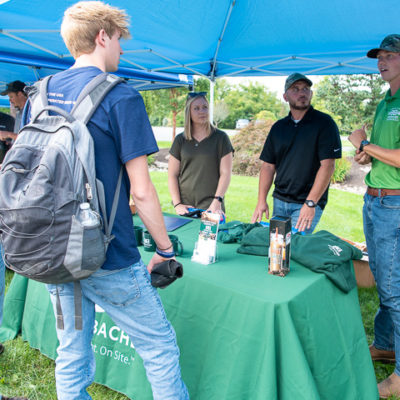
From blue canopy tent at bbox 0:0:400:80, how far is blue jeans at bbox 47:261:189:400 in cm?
207

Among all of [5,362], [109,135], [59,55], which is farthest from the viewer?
[59,55]

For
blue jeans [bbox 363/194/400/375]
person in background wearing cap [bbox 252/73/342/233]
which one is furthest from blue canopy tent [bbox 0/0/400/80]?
blue jeans [bbox 363/194/400/375]

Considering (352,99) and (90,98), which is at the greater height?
(352,99)

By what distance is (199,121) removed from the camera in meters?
2.96

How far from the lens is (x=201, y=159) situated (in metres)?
2.98

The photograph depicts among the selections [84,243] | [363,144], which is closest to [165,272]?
[84,243]

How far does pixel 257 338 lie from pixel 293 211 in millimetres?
1466

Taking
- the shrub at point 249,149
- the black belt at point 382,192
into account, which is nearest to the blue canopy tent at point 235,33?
the black belt at point 382,192

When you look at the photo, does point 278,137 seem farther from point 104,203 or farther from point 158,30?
point 104,203

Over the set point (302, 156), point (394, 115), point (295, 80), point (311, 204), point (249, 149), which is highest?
point (295, 80)

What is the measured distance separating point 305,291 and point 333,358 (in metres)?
0.33

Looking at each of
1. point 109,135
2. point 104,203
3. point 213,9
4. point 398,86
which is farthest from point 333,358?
point 213,9

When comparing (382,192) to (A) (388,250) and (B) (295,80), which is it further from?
(B) (295,80)

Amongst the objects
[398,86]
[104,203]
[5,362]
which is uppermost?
[398,86]
